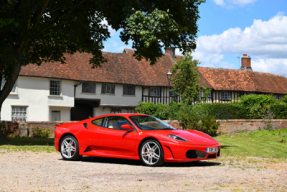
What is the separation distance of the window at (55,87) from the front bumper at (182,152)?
29876 millimetres

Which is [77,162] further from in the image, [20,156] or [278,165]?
[278,165]

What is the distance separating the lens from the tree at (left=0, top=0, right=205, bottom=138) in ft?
50.2

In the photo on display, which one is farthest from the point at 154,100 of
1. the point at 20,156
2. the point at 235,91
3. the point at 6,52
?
the point at 20,156

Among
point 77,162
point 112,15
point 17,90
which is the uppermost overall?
point 112,15

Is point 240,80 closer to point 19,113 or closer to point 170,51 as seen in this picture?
point 170,51

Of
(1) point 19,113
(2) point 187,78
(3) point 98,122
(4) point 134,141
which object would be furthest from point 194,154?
(1) point 19,113

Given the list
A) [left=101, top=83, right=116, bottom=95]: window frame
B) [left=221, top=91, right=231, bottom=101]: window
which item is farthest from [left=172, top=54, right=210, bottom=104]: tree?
[left=221, top=91, right=231, bottom=101]: window

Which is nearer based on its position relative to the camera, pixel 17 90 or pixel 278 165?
pixel 278 165

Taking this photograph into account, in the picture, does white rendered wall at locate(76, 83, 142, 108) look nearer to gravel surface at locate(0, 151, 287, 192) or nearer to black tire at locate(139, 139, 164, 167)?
gravel surface at locate(0, 151, 287, 192)

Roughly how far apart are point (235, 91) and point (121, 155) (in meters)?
40.6

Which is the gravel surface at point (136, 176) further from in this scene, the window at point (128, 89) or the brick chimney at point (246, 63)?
the brick chimney at point (246, 63)

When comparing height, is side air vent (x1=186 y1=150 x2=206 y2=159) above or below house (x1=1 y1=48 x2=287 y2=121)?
below

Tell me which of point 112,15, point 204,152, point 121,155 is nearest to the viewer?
point 204,152

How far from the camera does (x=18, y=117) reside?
35.5 meters
